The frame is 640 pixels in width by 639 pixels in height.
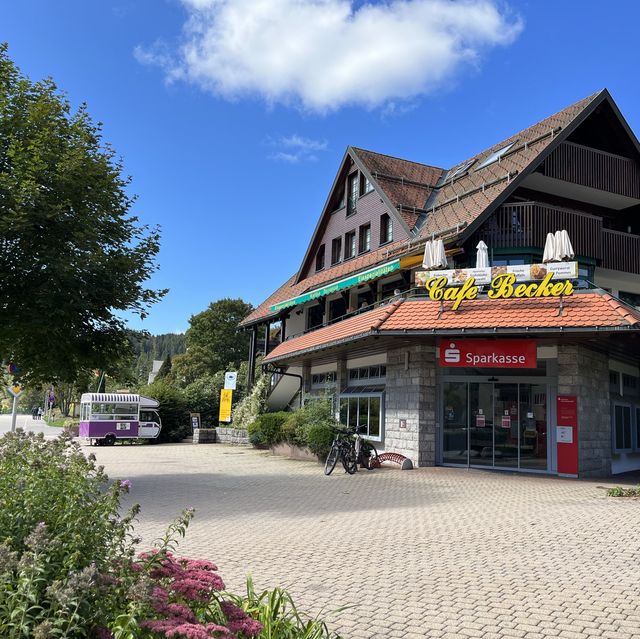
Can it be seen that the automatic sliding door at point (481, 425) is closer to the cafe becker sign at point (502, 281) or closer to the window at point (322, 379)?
the cafe becker sign at point (502, 281)

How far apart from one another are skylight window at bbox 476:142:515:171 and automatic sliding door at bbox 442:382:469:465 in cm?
952

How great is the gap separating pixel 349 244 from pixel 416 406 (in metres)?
11.5

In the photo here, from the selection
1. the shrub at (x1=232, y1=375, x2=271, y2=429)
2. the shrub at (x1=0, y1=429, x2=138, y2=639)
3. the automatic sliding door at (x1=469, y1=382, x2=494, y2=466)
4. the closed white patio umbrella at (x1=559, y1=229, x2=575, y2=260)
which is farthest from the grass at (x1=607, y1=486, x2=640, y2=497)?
the shrub at (x1=232, y1=375, x2=271, y2=429)

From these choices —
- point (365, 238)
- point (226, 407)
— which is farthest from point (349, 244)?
point (226, 407)

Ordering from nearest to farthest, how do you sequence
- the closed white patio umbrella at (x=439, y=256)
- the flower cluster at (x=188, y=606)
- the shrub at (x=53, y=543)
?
the shrub at (x=53, y=543) < the flower cluster at (x=188, y=606) < the closed white patio umbrella at (x=439, y=256)

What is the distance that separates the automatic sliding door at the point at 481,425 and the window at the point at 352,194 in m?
12.3

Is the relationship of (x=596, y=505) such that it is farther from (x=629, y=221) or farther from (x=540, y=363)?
(x=629, y=221)

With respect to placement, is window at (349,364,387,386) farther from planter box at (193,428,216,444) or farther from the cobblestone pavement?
planter box at (193,428,216,444)

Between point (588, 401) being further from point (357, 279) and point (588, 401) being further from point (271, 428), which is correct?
point (271, 428)

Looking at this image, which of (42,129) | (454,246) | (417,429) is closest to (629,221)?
(454,246)

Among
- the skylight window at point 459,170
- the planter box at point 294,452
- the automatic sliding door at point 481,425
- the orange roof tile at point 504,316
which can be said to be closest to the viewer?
the orange roof tile at point 504,316

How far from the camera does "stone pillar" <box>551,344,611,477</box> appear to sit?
53.4 feet

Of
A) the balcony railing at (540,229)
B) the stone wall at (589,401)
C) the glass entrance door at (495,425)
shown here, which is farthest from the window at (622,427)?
the balcony railing at (540,229)

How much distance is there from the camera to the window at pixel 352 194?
2747 centimetres
